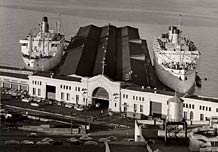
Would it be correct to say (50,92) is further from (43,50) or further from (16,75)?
(43,50)

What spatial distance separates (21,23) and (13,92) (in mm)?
7669

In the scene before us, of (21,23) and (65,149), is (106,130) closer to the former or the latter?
(65,149)

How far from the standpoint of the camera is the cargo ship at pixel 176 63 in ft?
30.1

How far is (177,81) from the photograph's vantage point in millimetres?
9180

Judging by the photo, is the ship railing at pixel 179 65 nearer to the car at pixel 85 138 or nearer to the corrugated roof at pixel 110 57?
the corrugated roof at pixel 110 57

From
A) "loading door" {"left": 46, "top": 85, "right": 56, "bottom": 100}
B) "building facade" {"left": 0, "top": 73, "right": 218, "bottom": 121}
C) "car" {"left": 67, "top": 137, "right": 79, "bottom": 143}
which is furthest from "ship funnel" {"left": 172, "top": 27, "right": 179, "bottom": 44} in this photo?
"car" {"left": 67, "top": 137, "right": 79, "bottom": 143}

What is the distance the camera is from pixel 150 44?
42.1 feet

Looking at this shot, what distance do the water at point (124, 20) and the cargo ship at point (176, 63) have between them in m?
0.43

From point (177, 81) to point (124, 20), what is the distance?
788 centimetres

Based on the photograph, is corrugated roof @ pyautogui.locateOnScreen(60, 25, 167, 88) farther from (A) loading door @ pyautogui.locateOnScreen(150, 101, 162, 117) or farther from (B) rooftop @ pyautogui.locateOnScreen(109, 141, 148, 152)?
(B) rooftop @ pyautogui.locateOnScreen(109, 141, 148, 152)

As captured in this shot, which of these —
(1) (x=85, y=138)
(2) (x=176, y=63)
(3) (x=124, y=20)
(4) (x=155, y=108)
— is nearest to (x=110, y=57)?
(2) (x=176, y=63)

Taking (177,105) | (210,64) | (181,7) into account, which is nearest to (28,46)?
(210,64)

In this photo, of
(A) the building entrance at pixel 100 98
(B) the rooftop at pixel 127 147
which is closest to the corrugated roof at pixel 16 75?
(A) the building entrance at pixel 100 98

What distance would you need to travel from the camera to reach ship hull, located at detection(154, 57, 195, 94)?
359 inches
